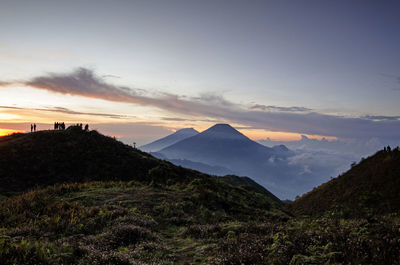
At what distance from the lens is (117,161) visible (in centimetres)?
4016

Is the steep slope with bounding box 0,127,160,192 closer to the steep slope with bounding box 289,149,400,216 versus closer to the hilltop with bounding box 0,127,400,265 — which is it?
the hilltop with bounding box 0,127,400,265

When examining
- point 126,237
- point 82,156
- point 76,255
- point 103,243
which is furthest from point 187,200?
point 82,156

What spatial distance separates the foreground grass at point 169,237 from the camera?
215 inches

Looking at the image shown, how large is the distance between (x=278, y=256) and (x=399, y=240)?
286 centimetres

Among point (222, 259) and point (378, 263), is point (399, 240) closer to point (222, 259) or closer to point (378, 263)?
point (378, 263)

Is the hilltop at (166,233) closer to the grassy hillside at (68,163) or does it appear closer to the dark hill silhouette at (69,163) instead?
the grassy hillside at (68,163)

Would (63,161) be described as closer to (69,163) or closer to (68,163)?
(68,163)

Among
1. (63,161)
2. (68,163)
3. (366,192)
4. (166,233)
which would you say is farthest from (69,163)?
(366,192)

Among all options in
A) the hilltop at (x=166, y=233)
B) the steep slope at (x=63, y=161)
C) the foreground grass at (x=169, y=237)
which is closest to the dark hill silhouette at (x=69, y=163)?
the steep slope at (x=63, y=161)

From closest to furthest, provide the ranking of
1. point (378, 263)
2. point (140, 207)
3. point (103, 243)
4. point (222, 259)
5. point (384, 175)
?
point (378, 263), point (222, 259), point (103, 243), point (140, 207), point (384, 175)

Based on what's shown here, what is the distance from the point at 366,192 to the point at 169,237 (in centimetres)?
2478

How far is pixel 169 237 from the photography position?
10.4m

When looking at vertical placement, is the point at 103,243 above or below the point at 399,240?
below

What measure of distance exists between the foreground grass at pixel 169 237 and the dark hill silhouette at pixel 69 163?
15.8 m
